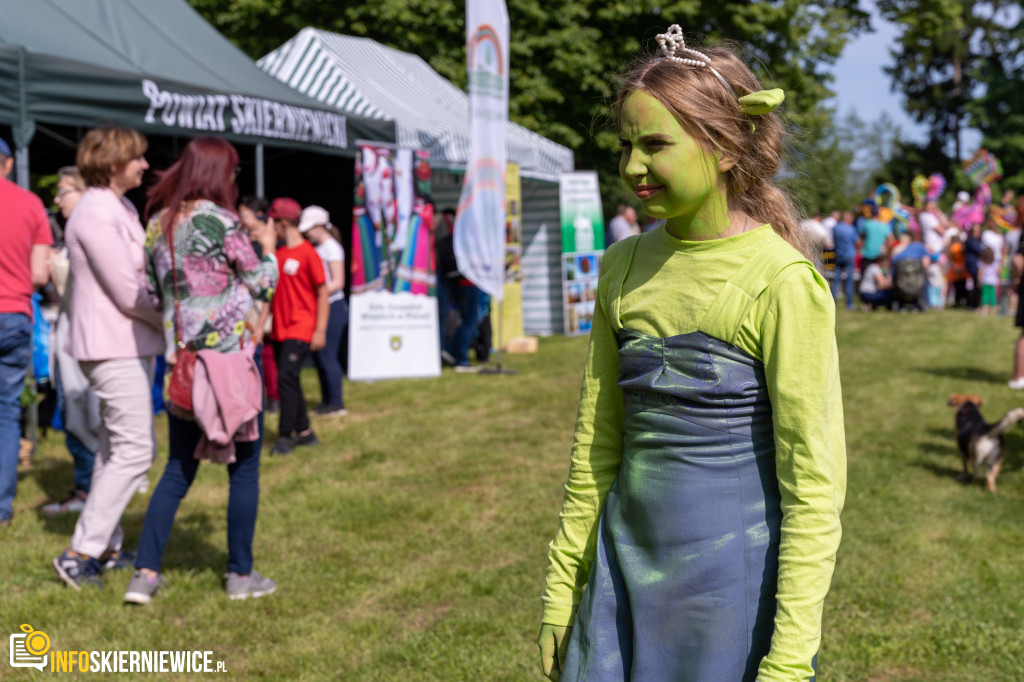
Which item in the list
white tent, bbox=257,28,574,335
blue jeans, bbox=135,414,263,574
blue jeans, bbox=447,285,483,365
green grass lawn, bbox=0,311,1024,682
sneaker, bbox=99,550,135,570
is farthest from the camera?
white tent, bbox=257,28,574,335

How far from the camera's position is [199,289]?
3.82 meters

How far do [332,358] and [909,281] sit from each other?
513 inches

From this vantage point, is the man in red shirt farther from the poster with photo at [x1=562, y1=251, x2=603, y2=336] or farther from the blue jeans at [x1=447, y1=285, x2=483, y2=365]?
the poster with photo at [x1=562, y1=251, x2=603, y2=336]

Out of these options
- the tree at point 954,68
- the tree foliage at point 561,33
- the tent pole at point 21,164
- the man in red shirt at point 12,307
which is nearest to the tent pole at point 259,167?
the tent pole at point 21,164

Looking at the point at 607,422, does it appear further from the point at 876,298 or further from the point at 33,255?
the point at 876,298

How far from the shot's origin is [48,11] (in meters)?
7.78

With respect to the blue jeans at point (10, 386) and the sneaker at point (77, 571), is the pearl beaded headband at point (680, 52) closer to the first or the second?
the sneaker at point (77, 571)

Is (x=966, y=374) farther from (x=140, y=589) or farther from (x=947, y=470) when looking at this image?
(x=140, y=589)

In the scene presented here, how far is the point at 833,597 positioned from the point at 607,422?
2.78 m

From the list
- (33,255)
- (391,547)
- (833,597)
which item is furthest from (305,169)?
(833,597)

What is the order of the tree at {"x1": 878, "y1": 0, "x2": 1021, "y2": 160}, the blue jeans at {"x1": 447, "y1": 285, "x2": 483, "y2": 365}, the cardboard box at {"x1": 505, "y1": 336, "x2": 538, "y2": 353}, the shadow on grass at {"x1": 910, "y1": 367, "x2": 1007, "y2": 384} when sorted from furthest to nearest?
→ the tree at {"x1": 878, "y1": 0, "x2": 1021, "y2": 160} → the cardboard box at {"x1": 505, "y1": 336, "x2": 538, "y2": 353} → the blue jeans at {"x1": 447, "y1": 285, "x2": 483, "y2": 365} → the shadow on grass at {"x1": 910, "y1": 367, "x2": 1007, "y2": 384}

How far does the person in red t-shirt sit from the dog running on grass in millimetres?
4491

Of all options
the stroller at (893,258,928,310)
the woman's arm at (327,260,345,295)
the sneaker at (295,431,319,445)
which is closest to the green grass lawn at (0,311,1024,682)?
the sneaker at (295,431,319,445)

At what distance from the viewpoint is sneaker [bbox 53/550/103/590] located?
13.8ft
